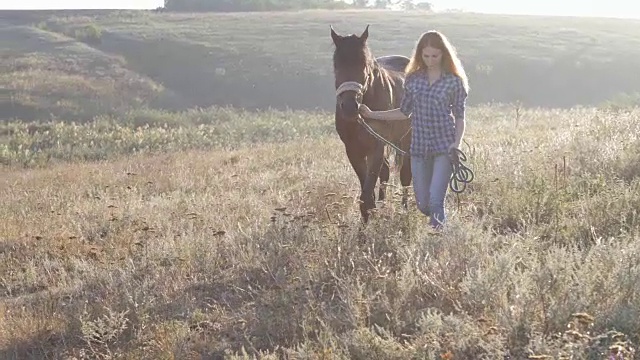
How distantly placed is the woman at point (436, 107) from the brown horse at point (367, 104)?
0.91ft

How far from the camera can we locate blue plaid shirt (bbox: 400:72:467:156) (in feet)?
17.7

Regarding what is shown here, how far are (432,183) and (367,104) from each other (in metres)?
1.27

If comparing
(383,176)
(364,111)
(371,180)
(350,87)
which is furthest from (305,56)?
(350,87)

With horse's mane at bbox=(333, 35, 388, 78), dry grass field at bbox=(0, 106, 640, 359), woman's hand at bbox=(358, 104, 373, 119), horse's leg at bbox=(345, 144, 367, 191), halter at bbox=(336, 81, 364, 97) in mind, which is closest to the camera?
dry grass field at bbox=(0, 106, 640, 359)

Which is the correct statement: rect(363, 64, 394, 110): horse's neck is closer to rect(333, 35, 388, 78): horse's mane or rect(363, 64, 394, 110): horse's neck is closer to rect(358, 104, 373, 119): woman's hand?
rect(333, 35, 388, 78): horse's mane

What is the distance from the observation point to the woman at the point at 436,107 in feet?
17.7

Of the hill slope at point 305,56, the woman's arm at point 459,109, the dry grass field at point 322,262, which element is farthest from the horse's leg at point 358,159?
the hill slope at point 305,56

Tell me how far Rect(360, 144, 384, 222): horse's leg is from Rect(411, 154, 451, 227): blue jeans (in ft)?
1.73

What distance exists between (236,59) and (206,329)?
4208 cm

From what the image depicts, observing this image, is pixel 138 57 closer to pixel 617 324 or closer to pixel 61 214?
pixel 61 214

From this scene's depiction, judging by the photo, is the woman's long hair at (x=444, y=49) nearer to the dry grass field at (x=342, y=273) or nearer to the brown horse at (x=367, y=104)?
the brown horse at (x=367, y=104)

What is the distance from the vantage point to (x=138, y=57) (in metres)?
44.3

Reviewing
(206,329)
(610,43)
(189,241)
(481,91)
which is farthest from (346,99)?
(610,43)

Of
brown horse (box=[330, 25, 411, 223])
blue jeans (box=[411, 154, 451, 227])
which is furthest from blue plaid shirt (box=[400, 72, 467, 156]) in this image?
brown horse (box=[330, 25, 411, 223])
